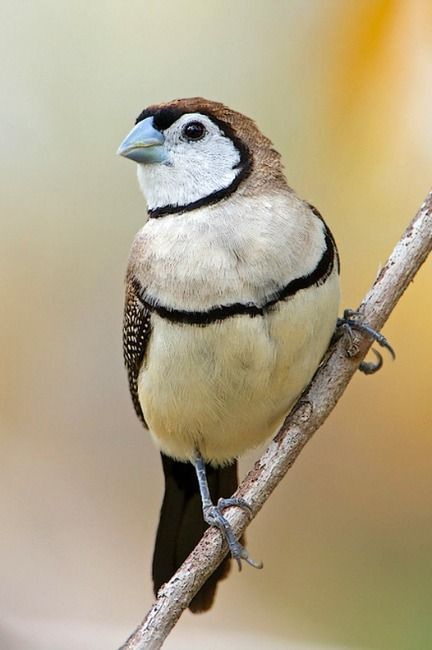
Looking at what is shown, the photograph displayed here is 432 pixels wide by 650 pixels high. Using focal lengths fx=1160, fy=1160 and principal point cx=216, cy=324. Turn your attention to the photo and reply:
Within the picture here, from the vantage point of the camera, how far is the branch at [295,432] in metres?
2.00

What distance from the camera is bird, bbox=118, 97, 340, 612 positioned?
213 cm

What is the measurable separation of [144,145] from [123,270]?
783 millimetres

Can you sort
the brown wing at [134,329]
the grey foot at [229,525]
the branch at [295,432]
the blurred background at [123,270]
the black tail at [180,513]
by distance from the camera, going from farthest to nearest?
the blurred background at [123,270] → the black tail at [180,513] → the brown wing at [134,329] → the grey foot at [229,525] → the branch at [295,432]

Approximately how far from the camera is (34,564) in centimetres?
306

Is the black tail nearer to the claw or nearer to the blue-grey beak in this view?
the claw

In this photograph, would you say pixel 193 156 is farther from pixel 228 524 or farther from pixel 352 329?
pixel 228 524

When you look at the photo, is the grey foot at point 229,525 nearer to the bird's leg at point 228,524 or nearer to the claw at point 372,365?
the bird's leg at point 228,524

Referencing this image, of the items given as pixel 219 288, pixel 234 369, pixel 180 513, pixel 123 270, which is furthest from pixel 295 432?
pixel 123 270

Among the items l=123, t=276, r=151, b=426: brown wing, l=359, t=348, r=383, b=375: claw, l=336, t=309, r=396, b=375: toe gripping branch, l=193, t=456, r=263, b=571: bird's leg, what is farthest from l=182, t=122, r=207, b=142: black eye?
l=193, t=456, r=263, b=571: bird's leg

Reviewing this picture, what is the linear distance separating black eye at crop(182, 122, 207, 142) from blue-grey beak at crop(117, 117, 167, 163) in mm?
46

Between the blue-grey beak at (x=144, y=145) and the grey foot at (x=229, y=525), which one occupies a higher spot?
the blue-grey beak at (x=144, y=145)

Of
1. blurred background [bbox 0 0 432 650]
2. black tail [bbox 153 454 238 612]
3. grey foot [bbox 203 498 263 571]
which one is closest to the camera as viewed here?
grey foot [bbox 203 498 263 571]

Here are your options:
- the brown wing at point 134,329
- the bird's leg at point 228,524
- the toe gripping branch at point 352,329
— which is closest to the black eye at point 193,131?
the brown wing at point 134,329

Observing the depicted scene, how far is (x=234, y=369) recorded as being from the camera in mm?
2178
